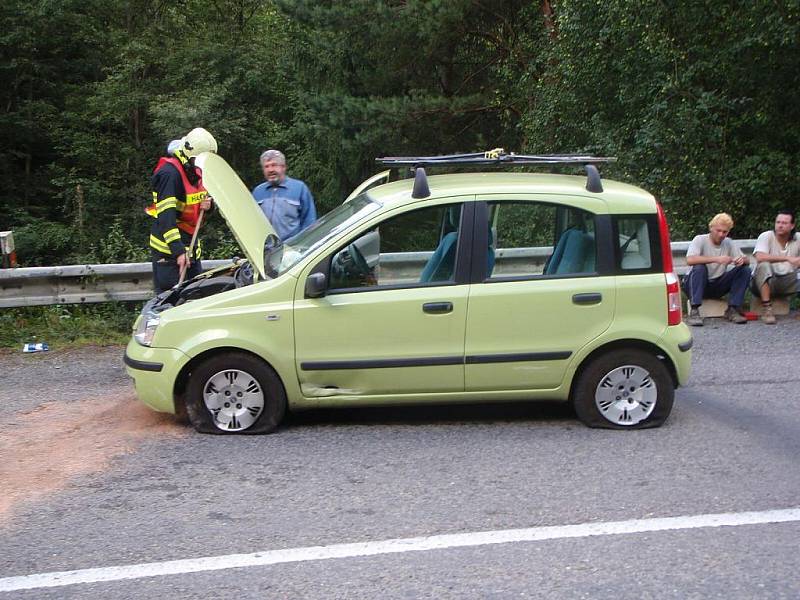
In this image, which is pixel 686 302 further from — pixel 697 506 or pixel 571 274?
pixel 697 506

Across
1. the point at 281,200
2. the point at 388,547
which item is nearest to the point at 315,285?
the point at 388,547

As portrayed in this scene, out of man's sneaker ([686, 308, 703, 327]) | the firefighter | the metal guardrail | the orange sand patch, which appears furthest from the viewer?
man's sneaker ([686, 308, 703, 327])

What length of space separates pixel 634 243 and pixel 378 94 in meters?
19.3

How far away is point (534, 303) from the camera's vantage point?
6.38 meters

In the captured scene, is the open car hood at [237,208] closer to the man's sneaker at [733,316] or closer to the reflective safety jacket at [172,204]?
the reflective safety jacket at [172,204]

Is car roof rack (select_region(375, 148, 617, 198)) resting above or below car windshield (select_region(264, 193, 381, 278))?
above

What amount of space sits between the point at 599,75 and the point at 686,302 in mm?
7381

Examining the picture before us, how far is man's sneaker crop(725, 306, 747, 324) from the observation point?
32.9 feet

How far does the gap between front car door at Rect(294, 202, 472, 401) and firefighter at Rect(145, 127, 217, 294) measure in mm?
2112

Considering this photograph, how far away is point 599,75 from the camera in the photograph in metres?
16.9

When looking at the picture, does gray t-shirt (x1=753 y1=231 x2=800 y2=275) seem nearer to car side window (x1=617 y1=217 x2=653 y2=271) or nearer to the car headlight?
car side window (x1=617 y1=217 x2=653 y2=271)

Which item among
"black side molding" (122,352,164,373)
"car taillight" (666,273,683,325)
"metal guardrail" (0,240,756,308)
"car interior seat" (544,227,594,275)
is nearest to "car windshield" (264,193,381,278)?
"black side molding" (122,352,164,373)

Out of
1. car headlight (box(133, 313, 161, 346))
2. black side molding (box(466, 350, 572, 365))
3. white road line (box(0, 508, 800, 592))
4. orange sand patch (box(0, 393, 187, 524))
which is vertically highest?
car headlight (box(133, 313, 161, 346))

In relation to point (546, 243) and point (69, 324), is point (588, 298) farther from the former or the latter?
point (69, 324)
